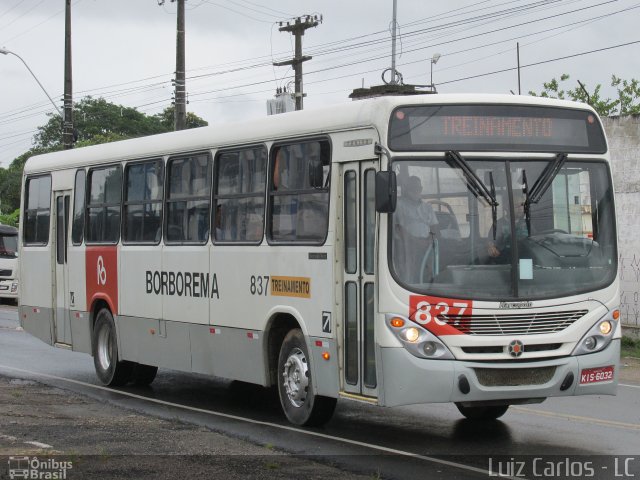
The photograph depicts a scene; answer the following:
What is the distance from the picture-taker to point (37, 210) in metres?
18.2

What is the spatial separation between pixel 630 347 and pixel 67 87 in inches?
917

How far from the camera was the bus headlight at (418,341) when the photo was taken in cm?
1009

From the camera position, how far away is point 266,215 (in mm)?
12367

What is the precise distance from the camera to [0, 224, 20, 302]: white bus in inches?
1505

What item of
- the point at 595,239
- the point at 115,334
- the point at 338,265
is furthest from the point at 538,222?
the point at 115,334

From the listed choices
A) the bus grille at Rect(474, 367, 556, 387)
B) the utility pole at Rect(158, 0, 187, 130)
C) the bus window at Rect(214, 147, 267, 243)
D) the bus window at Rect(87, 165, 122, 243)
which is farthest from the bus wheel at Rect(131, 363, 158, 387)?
the utility pole at Rect(158, 0, 187, 130)

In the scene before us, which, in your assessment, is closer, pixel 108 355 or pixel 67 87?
pixel 108 355

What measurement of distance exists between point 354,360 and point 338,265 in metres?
0.91

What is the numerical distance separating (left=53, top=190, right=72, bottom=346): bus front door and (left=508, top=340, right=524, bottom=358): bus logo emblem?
8.67 meters

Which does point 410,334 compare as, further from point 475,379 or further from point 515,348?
point 515,348

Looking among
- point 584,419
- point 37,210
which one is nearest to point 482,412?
point 584,419

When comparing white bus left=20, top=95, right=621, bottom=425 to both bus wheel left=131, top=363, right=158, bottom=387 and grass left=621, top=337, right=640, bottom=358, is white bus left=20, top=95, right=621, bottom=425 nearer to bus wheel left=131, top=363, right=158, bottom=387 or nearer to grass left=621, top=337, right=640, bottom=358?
bus wheel left=131, top=363, right=158, bottom=387

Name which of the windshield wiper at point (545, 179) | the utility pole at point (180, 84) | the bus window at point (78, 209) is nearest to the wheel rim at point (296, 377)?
the windshield wiper at point (545, 179)

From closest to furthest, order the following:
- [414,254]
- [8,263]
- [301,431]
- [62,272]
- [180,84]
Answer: [414,254], [301,431], [62,272], [180,84], [8,263]
